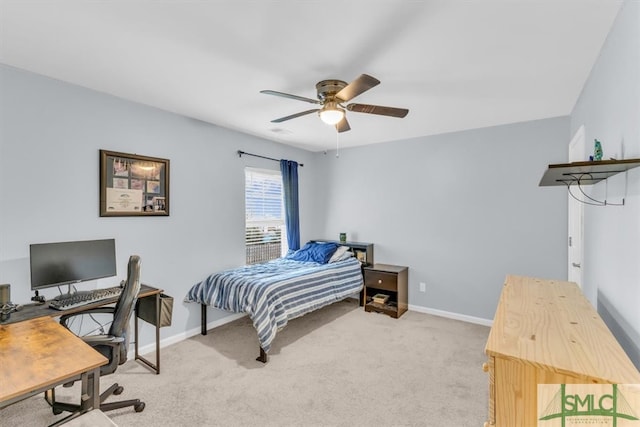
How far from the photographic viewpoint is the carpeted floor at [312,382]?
2111mm

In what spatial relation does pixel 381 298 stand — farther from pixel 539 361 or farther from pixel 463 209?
pixel 539 361

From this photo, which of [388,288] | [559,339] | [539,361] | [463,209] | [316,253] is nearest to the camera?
[539,361]

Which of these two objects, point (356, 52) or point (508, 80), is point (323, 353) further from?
point (508, 80)

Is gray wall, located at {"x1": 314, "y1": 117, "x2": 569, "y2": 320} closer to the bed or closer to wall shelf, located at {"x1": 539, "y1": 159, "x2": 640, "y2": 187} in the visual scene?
the bed

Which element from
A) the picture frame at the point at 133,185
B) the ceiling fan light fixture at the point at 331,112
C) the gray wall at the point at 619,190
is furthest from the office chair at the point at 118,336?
the gray wall at the point at 619,190

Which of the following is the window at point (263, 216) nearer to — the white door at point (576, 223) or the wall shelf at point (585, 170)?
the wall shelf at point (585, 170)

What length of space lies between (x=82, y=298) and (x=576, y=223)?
4.36 meters

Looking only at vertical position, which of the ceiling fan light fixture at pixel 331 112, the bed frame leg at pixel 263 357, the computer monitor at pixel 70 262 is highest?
the ceiling fan light fixture at pixel 331 112

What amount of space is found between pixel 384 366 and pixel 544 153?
2.90 metres

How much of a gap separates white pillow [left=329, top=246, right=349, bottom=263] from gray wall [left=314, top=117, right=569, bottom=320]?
424mm

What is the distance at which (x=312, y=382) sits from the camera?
253 cm

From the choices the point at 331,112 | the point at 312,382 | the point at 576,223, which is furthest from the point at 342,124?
the point at 576,223

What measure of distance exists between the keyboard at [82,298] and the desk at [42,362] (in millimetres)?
318

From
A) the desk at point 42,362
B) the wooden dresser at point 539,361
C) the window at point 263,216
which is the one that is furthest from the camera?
the window at point 263,216
